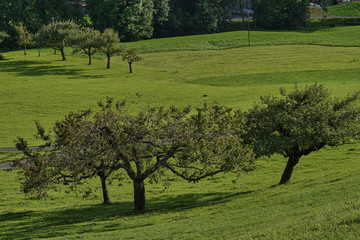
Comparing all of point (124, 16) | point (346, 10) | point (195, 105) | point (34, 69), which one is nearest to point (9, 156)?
point (195, 105)

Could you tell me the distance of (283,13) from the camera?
583 ft

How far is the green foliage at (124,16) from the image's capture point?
15962 cm

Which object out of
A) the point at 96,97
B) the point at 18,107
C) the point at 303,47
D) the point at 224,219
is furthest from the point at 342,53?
the point at 224,219

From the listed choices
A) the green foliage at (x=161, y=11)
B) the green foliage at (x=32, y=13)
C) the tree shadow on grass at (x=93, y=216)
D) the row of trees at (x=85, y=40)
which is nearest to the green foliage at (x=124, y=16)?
the green foliage at (x=161, y=11)

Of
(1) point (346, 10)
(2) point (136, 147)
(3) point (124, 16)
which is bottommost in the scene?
(2) point (136, 147)

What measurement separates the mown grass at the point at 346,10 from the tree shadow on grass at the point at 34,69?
4683 inches

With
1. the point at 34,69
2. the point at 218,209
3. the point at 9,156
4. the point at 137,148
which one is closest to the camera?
the point at 218,209

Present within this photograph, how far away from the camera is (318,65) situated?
112750 millimetres

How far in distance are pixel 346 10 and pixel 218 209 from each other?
18150 centimetres

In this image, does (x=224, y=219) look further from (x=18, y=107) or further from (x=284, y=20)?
(x=284, y=20)

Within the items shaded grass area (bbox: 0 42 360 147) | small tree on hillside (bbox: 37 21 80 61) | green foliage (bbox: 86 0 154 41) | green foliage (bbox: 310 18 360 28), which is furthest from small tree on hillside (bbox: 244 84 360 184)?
green foliage (bbox: 310 18 360 28)

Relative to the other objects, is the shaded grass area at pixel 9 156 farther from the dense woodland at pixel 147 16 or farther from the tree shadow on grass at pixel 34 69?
the dense woodland at pixel 147 16

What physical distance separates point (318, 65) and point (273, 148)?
8011cm

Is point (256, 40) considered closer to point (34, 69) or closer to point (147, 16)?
point (147, 16)
